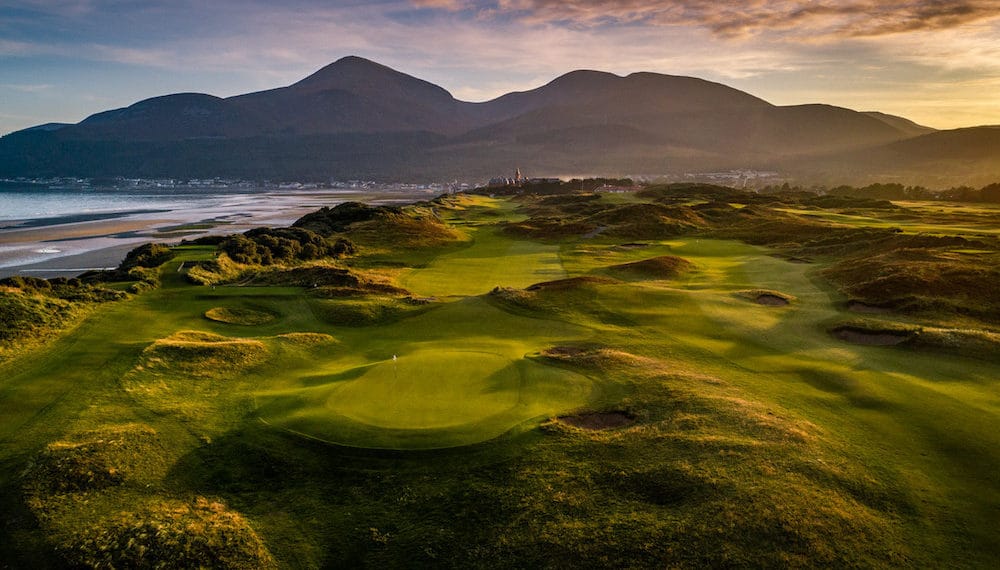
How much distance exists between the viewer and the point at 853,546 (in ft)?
35.0

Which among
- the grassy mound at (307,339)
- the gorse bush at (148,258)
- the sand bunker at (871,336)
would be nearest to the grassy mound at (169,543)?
the grassy mound at (307,339)

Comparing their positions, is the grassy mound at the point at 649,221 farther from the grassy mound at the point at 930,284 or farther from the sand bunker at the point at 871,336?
the sand bunker at the point at 871,336

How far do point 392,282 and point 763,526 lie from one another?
114ft

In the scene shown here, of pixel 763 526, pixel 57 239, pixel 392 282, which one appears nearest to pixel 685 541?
pixel 763 526

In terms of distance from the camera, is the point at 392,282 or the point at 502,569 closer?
the point at 502,569

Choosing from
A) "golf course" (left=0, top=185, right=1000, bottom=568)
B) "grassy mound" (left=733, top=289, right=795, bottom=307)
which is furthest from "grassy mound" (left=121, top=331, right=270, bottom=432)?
"grassy mound" (left=733, top=289, right=795, bottom=307)

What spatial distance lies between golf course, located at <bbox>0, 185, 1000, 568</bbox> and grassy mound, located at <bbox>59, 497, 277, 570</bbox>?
0.18 ft

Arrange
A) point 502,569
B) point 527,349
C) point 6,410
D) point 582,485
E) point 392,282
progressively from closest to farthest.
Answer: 1. point 502,569
2. point 582,485
3. point 6,410
4. point 527,349
5. point 392,282

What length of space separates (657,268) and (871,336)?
19.5 meters

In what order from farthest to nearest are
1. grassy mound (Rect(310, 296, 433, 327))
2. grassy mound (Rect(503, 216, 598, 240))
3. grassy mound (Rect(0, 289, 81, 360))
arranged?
grassy mound (Rect(503, 216, 598, 240)) < grassy mound (Rect(310, 296, 433, 327)) < grassy mound (Rect(0, 289, 81, 360))

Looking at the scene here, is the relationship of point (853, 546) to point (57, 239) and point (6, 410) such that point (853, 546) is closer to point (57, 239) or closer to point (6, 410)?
point (6, 410)

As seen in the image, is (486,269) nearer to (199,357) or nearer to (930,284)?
(199,357)

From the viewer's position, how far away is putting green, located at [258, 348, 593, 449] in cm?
1487

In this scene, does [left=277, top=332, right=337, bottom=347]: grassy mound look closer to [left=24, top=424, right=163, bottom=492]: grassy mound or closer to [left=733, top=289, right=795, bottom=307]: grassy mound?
[left=24, top=424, right=163, bottom=492]: grassy mound
